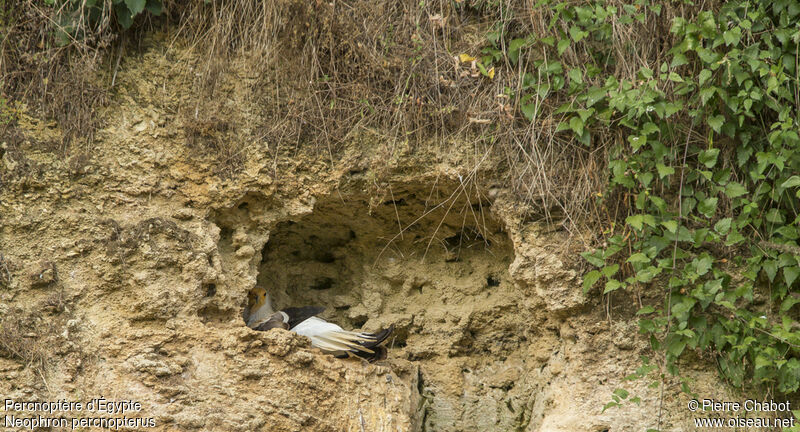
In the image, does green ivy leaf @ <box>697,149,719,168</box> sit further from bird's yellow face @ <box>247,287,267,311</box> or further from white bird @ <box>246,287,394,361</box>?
bird's yellow face @ <box>247,287,267,311</box>

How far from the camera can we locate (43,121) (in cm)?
342

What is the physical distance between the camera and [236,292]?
346 cm

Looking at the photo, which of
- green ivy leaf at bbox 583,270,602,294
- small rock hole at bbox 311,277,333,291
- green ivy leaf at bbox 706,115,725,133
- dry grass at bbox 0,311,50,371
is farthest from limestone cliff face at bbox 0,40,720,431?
green ivy leaf at bbox 706,115,725,133

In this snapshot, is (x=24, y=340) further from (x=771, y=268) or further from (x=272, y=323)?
(x=771, y=268)

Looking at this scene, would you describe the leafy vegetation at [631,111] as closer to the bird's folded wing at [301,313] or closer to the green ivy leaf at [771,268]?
the green ivy leaf at [771,268]

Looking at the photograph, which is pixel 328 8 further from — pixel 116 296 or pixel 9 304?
pixel 9 304

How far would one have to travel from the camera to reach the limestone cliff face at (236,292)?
3.20 meters

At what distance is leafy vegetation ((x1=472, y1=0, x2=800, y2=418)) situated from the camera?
3059 millimetres

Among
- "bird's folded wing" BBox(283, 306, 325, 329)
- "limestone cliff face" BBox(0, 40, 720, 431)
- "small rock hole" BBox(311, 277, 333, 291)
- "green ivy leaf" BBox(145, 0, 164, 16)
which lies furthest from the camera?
"small rock hole" BBox(311, 277, 333, 291)

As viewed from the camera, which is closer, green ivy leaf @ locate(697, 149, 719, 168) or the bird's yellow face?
green ivy leaf @ locate(697, 149, 719, 168)

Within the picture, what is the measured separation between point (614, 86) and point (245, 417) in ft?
6.85

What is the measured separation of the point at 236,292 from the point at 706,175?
2096 millimetres

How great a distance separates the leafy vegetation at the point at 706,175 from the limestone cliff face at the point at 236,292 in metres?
0.23

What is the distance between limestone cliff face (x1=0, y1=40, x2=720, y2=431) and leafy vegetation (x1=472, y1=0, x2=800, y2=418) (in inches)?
9.1
